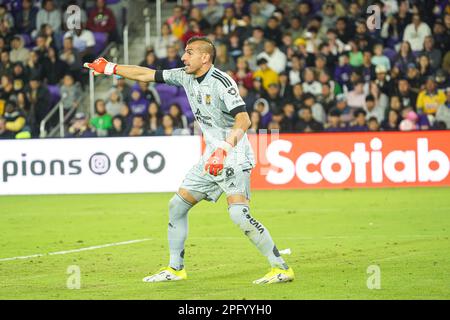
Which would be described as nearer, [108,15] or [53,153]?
[53,153]

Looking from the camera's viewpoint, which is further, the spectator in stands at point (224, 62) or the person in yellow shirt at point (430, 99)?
the spectator in stands at point (224, 62)

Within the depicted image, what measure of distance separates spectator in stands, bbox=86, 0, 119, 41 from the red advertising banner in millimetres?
7565

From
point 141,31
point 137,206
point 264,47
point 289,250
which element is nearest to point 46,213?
point 137,206

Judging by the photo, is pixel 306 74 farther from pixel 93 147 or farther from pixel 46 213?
pixel 46 213

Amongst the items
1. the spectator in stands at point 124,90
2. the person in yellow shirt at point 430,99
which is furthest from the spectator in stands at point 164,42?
the person in yellow shirt at point 430,99

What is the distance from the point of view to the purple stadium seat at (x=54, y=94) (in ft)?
84.3

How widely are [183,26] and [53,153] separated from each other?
21.9ft

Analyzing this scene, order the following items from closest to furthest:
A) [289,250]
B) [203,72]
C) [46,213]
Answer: [203,72] → [289,250] → [46,213]

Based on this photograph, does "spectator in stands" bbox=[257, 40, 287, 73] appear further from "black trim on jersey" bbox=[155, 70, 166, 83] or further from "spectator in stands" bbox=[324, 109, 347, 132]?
"black trim on jersey" bbox=[155, 70, 166, 83]

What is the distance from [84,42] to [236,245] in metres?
13.9

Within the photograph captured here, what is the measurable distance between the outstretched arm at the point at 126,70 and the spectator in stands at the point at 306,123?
40.7ft

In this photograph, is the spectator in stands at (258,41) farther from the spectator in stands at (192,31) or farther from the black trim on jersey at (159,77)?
the black trim on jersey at (159,77)

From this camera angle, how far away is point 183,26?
26.6 meters

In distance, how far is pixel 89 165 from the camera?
21234 millimetres
